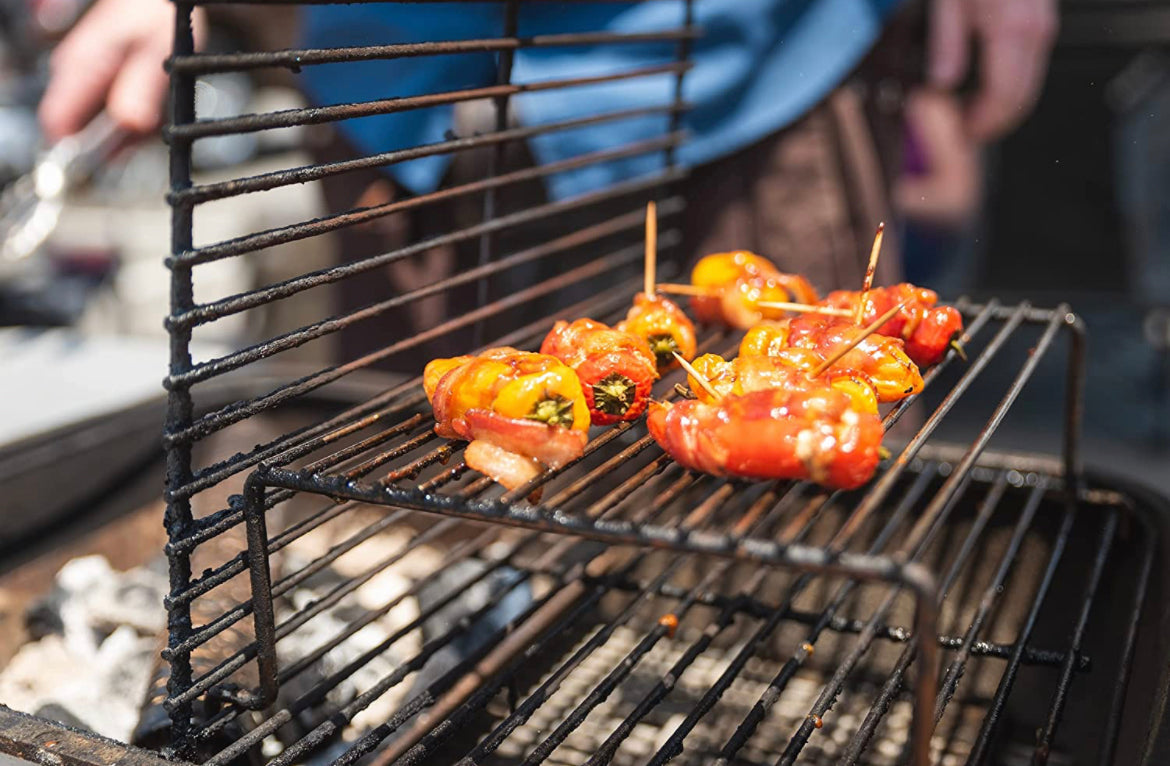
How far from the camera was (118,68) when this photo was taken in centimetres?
313

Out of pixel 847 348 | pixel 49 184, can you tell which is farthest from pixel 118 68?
pixel 847 348

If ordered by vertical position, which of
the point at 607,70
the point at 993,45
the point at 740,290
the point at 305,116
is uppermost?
the point at 993,45

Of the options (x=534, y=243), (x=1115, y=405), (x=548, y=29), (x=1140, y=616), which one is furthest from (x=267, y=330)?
(x=1140, y=616)

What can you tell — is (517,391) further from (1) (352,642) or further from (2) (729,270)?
(1) (352,642)

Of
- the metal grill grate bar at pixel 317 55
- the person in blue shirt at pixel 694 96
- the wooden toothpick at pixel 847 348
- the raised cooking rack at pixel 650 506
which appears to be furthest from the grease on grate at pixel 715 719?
the metal grill grate bar at pixel 317 55

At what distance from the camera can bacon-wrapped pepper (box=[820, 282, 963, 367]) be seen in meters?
2.18

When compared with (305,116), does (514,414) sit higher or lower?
lower

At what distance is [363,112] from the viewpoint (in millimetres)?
1855

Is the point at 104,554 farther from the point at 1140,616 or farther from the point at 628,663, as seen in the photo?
the point at 1140,616

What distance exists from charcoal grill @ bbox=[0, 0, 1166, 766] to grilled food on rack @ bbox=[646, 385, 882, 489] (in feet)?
0.18

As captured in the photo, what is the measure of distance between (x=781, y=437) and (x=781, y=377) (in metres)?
0.25

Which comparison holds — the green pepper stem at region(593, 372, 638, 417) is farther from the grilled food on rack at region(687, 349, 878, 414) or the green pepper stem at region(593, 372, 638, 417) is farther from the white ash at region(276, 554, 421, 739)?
the white ash at region(276, 554, 421, 739)

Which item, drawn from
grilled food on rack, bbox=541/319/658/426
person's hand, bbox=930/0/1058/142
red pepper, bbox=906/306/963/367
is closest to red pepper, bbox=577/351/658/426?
grilled food on rack, bbox=541/319/658/426

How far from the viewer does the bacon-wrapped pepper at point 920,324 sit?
86.0 inches
